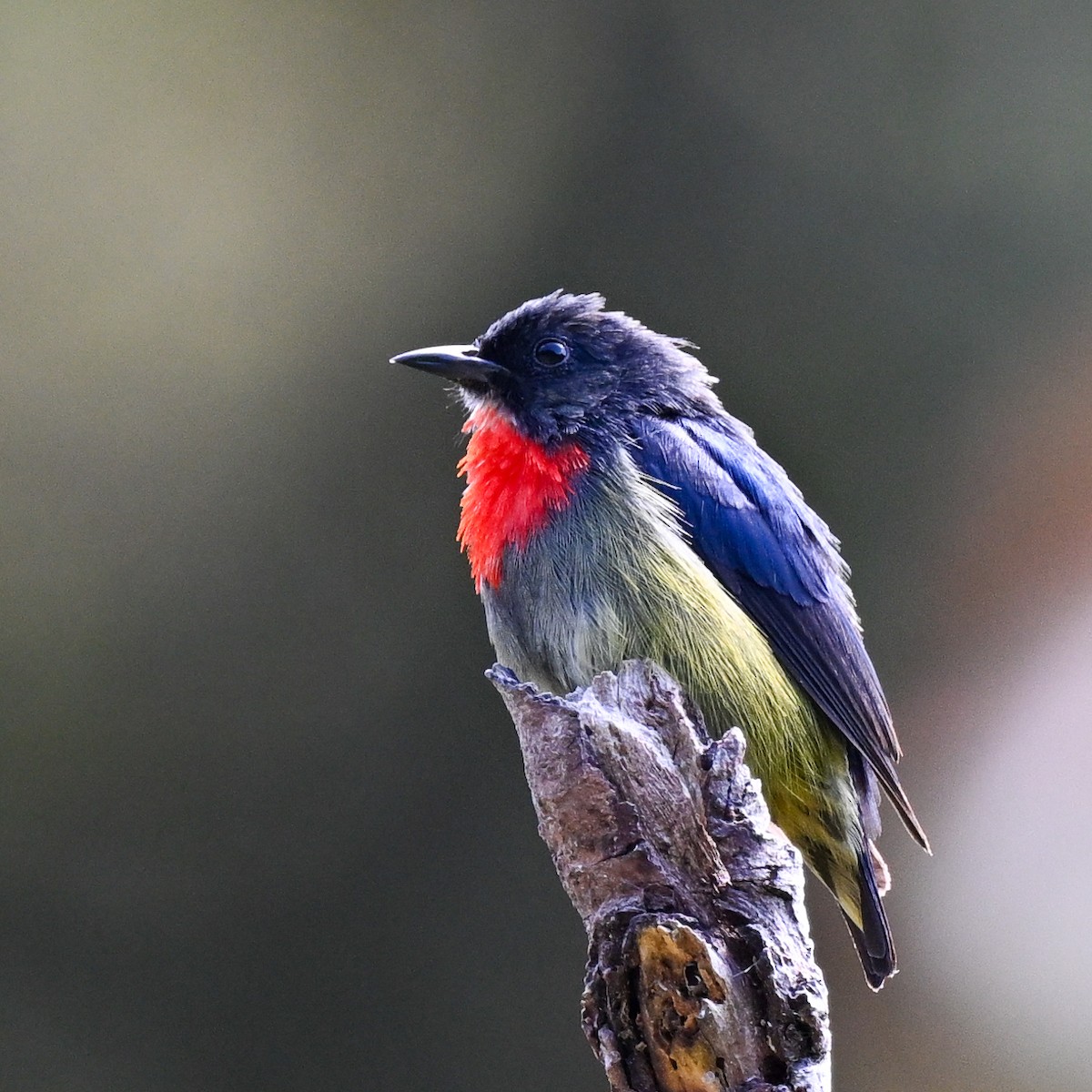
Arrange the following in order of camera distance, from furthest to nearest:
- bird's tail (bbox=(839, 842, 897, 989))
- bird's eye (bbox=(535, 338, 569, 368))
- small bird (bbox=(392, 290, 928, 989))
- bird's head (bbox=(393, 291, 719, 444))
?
1. bird's eye (bbox=(535, 338, 569, 368))
2. bird's head (bbox=(393, 291, 719, 444))
3. bird's tail (bbox=(839, 842, 897, 989))
4. small bird (bbox=(392, 290, 928, 989))

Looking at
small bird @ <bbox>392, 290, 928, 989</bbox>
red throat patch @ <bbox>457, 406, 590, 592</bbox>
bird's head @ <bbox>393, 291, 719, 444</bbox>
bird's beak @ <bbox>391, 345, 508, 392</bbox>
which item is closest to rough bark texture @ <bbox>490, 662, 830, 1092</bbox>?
small bird @ <bbox>392, 290, 928, 989</bbox>

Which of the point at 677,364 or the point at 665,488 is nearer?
the point at 665,488

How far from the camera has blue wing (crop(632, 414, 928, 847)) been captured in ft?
13.5

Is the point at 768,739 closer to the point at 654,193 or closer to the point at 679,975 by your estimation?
the point at 679,975

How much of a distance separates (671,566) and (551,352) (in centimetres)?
93

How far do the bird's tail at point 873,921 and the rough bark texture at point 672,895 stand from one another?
3.54 ft

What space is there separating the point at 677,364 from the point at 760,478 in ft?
1.73

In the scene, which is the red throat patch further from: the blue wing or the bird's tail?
the bird's tail

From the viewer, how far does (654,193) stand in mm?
6809

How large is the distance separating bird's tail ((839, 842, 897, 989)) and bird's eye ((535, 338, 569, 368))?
69.5 inches

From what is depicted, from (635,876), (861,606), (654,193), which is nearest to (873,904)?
(635,876)

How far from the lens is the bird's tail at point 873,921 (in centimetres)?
403

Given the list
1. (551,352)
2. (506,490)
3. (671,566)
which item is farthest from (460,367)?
(671,566)

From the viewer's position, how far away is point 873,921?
4.03 meters
